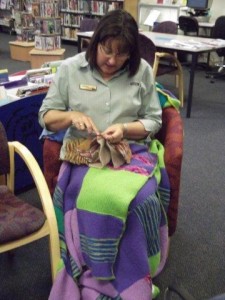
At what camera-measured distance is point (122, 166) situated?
1.59 metres

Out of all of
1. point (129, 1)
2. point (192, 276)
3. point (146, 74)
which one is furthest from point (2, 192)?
point (129, 1)

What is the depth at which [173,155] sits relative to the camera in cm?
165

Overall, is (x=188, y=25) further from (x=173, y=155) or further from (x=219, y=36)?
(x=173, y=155)

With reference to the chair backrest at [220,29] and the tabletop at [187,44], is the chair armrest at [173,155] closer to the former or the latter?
the tabletop at [187,44]

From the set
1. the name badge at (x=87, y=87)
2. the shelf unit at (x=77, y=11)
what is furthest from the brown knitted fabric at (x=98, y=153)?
the shelf unit at (x=77, y=11)

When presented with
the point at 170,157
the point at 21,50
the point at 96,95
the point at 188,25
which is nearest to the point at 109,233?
the point at 170,157

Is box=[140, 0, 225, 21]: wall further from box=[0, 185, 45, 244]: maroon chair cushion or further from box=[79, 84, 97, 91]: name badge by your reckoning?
box=[0, 185, 45, 244]: maroon chair cushion

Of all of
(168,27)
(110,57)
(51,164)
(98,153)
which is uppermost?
(110,57)

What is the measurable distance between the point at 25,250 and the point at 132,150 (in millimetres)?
789

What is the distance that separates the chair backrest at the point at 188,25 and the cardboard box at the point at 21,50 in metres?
2.50

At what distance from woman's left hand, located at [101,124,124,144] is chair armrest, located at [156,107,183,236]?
9.5 inches

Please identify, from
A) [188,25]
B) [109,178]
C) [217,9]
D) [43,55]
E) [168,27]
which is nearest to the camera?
[109,178]

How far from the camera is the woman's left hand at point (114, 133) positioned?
158 cm

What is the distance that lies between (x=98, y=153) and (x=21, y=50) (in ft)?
17.5
